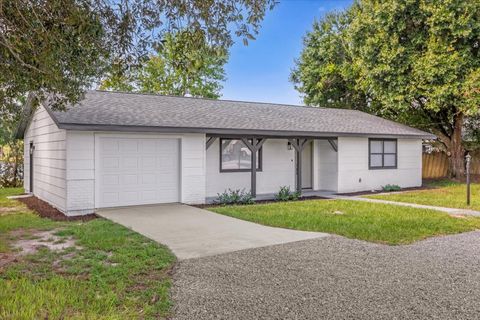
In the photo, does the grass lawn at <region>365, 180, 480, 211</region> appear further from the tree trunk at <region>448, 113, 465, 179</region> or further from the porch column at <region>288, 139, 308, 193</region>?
the tree trunk at <region>448, 113, 465, 179</region>

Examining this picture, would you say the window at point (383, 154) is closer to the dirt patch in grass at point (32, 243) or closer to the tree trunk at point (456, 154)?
the tree trunk at point (456, 154)

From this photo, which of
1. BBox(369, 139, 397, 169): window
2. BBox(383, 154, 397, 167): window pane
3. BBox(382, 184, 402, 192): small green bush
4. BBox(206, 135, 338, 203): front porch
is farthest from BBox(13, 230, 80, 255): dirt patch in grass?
BBox(383, 154, 397, 167): window pane

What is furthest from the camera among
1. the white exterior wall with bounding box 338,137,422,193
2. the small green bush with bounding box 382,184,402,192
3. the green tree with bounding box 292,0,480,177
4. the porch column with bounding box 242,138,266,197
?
the green tree with bounding box 292,0,480,177

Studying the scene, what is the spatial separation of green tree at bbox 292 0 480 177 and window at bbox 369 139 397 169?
3.10 m

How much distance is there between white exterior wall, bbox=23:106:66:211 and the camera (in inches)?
376

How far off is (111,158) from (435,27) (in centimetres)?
1405

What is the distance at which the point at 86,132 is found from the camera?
9.30 metres

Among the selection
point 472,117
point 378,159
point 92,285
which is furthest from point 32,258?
point 472,117

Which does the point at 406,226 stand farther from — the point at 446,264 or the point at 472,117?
the point at 472,117

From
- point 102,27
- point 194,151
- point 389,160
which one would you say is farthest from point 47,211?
point 389,160

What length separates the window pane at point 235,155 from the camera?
41.2ft

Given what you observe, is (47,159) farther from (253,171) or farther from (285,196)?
(285,196)

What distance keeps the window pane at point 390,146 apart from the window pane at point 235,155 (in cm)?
593

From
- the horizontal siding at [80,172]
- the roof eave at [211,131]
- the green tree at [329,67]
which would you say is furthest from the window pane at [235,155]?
the green tree at [329,67]
